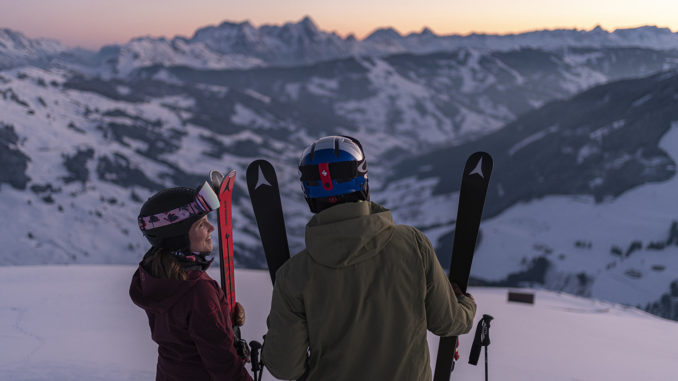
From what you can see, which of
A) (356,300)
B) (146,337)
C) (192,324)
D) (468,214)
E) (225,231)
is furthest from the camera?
(146,337)

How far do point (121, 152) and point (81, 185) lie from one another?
3912cm

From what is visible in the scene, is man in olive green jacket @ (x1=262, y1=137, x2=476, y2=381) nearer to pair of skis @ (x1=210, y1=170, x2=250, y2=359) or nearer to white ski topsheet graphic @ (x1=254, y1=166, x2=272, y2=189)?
white ski topsheet graphic @ (x1=254, y1=166, x2=272, y2=189)

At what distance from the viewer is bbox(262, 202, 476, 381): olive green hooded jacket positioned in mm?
2854

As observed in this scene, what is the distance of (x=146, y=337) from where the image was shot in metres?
10.0

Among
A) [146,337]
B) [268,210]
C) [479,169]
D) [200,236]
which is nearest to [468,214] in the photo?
[479,169]

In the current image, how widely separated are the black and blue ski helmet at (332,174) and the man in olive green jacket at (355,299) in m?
0.02

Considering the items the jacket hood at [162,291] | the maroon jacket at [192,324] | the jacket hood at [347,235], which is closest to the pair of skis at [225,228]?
the maroon jacket at [192,324]

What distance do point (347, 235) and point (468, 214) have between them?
269 cm

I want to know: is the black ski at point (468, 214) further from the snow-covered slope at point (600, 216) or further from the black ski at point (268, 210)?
the snow-covered slope at point (600, 216)

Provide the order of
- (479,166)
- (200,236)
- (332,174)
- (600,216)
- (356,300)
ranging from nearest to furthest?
(356,300) → (332,174) → (200,236) → (479,166) → (600,216)

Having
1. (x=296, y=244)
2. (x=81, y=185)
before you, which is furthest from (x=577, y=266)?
(x=81, y=185)

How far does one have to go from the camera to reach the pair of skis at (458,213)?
4.97 m

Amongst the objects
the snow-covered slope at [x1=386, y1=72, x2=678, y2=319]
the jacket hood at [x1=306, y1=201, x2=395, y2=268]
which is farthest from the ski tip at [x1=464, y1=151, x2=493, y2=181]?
the snow-covered slope at [x1=386, y1=72, x2=678, y2=319]

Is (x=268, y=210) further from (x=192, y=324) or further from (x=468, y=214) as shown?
(x=468, y=214)
